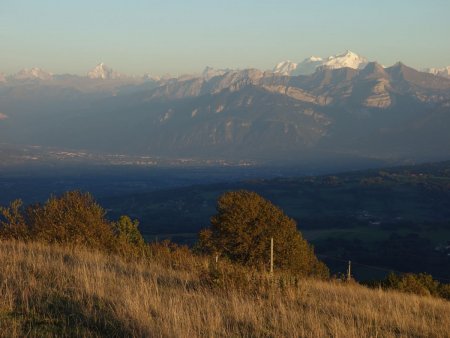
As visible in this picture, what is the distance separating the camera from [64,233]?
20953 mm

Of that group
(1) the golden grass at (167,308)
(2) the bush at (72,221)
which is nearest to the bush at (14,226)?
(2) the bush at (72,221)

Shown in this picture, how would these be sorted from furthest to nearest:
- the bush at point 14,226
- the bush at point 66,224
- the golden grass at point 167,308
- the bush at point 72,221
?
the bush at point 72,221
the bush at point 14,226
the bush at point 66,224
the golden grass at point 167,308

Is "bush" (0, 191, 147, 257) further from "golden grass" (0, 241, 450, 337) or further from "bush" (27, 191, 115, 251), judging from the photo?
"golden grass" (0, 241, 450, 337)

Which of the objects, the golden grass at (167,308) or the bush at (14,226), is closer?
the golden grass at (167,308)

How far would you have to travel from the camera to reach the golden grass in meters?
7.96

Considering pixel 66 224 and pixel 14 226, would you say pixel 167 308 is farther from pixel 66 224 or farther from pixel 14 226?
pixel 66 224

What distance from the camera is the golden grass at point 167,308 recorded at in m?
7.96

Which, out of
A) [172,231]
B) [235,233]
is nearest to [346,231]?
[172,231]

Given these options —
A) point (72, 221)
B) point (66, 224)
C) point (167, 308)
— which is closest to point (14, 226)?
point (66, 224)

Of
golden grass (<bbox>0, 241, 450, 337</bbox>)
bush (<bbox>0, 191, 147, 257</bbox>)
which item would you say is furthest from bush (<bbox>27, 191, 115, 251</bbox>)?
golden grass (<bbox>0, 241, 450, 337</bbox>)

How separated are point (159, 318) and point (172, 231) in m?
175

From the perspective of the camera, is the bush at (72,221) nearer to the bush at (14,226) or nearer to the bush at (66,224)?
the bush at (66,224)

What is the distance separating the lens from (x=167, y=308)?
8.98m

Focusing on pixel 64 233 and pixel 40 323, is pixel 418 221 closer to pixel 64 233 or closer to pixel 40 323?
pixel 64 233
